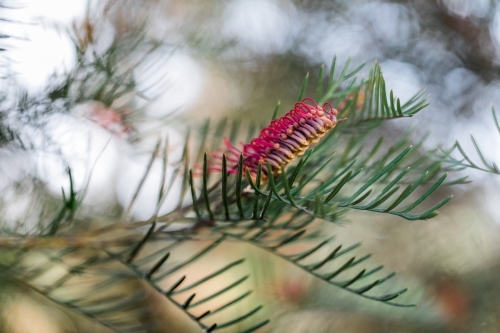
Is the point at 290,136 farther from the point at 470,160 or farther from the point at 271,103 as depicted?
the point at 271,103

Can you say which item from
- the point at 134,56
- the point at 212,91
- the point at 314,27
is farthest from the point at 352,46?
the point at 134,56

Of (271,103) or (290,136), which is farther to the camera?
(271,103)

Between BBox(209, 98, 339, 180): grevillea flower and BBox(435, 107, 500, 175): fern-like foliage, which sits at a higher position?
BBox(435, 107, 500, 175): fern-like foliage

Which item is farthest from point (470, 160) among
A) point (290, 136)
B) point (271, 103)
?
point (271, 103)

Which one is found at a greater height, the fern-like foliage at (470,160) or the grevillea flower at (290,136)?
the fern-like foliage at (470,160)
